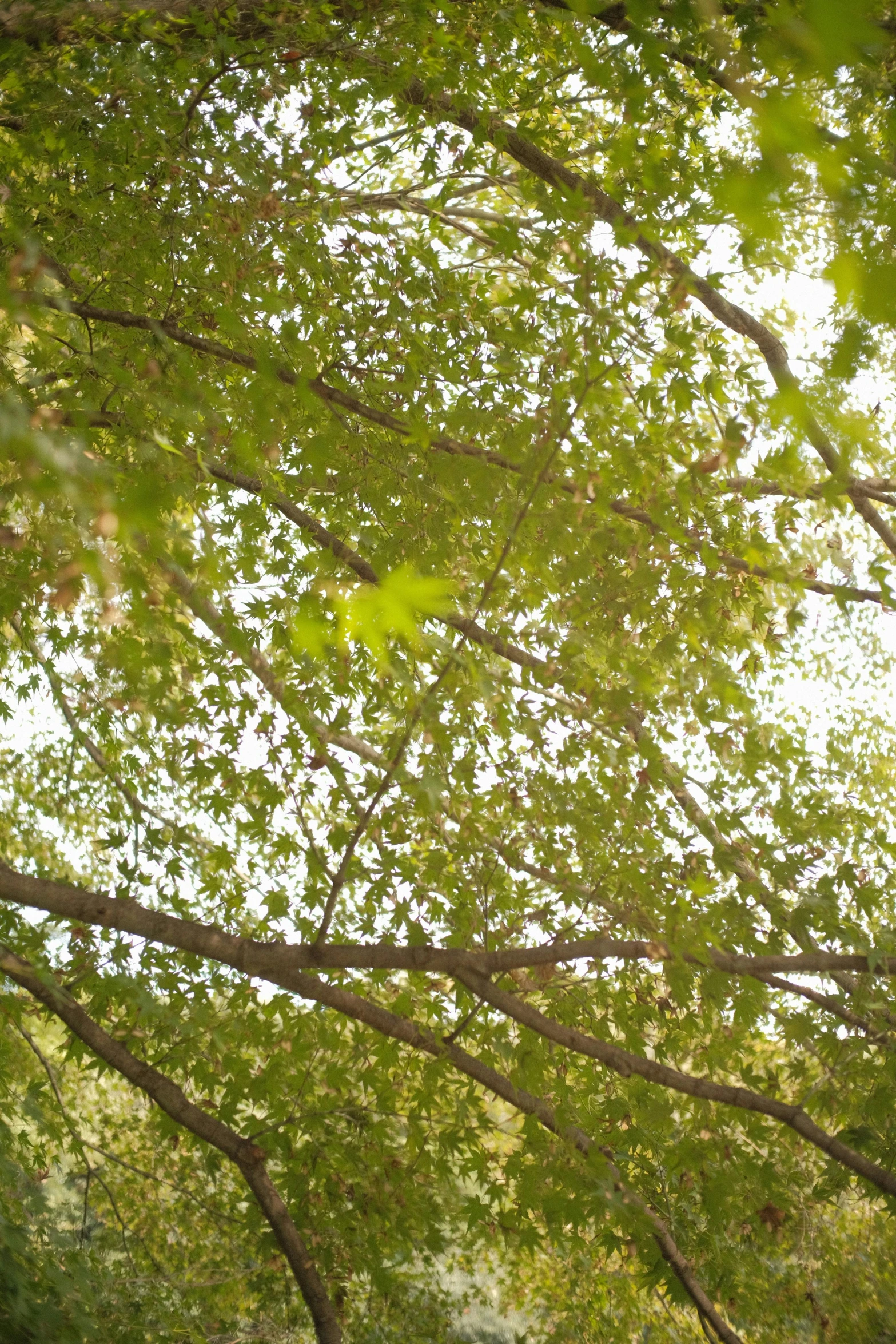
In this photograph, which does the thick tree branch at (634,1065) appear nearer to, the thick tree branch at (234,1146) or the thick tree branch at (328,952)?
the thick tree branch at (328,952)

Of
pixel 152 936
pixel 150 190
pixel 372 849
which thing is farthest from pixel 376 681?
pixel 150 190

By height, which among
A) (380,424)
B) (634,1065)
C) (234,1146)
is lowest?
(234,1146)

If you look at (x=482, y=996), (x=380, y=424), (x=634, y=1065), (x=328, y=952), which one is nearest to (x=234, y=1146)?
(x=328, y=952)

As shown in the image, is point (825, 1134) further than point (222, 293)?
No

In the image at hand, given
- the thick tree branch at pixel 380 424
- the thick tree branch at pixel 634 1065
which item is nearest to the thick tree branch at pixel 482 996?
the thick tree branch at pixel 634 1065

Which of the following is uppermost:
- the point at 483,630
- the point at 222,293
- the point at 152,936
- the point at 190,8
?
the point at 190,8

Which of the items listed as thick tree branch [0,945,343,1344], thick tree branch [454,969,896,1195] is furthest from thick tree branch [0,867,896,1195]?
thick tree branch [0,945,343,1344]

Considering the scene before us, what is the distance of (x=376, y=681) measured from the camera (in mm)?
4707

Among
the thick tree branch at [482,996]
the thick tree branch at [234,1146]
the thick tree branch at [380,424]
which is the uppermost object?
the thick tree branch at [380,424]

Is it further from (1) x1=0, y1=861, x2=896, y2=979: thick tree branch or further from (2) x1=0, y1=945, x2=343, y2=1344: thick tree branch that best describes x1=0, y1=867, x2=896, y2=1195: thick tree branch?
(2) x1=0, y1=945, x2=343, y2=1344: thick tree branch

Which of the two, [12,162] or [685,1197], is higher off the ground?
[12,162]

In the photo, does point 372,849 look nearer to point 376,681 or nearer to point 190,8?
point 376,681

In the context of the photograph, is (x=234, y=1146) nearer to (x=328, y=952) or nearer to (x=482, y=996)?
(x=328, y=952)

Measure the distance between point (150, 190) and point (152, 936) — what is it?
3.56 m
